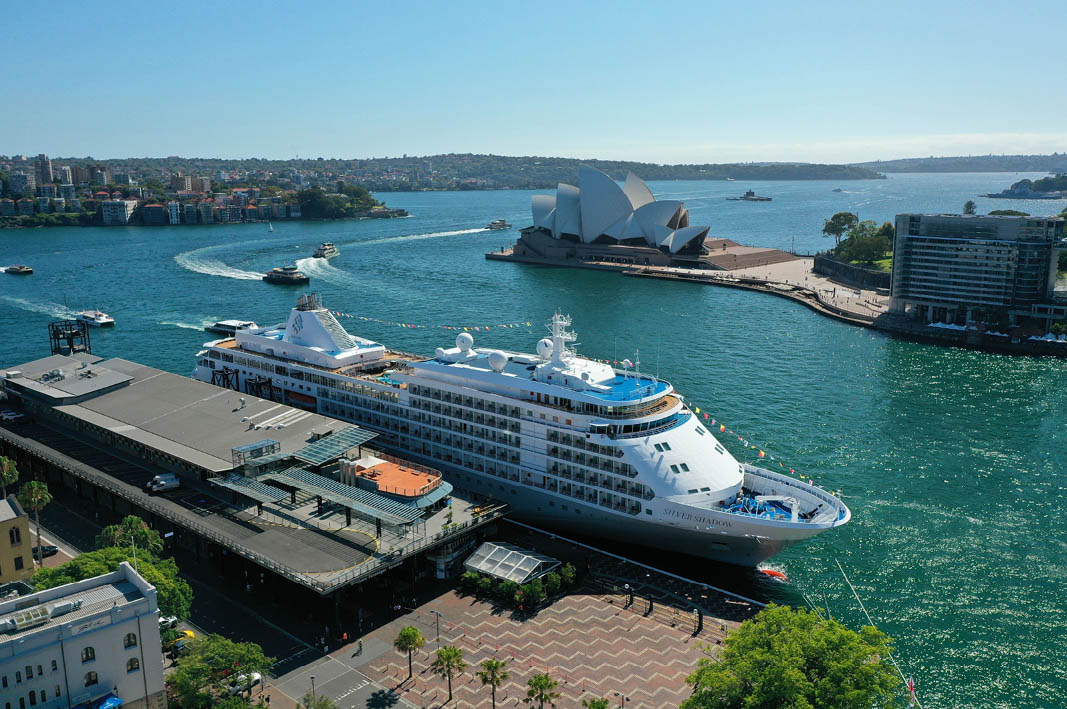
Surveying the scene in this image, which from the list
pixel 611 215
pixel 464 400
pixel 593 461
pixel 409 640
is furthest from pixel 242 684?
pixel 611 215

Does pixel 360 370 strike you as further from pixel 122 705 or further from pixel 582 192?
pixel 582 192

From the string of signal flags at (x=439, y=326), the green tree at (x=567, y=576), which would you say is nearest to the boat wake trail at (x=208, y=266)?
the string of signal flags at (x=439, y=326)

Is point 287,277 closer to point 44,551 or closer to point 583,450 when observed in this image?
point 44,551

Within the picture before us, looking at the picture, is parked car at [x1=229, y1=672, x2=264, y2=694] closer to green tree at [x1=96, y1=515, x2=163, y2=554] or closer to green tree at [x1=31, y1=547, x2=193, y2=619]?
green tree at [x1=31, y1=547, x2=193, y2=619]

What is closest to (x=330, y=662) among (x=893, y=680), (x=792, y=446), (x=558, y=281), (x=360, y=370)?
(x=893, y=680)

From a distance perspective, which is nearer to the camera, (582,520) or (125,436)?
(582,520)

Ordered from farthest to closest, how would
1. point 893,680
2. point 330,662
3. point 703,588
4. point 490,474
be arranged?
1. point 490,474
2. point 703,588
3. point 330,662
4. point 893,680
